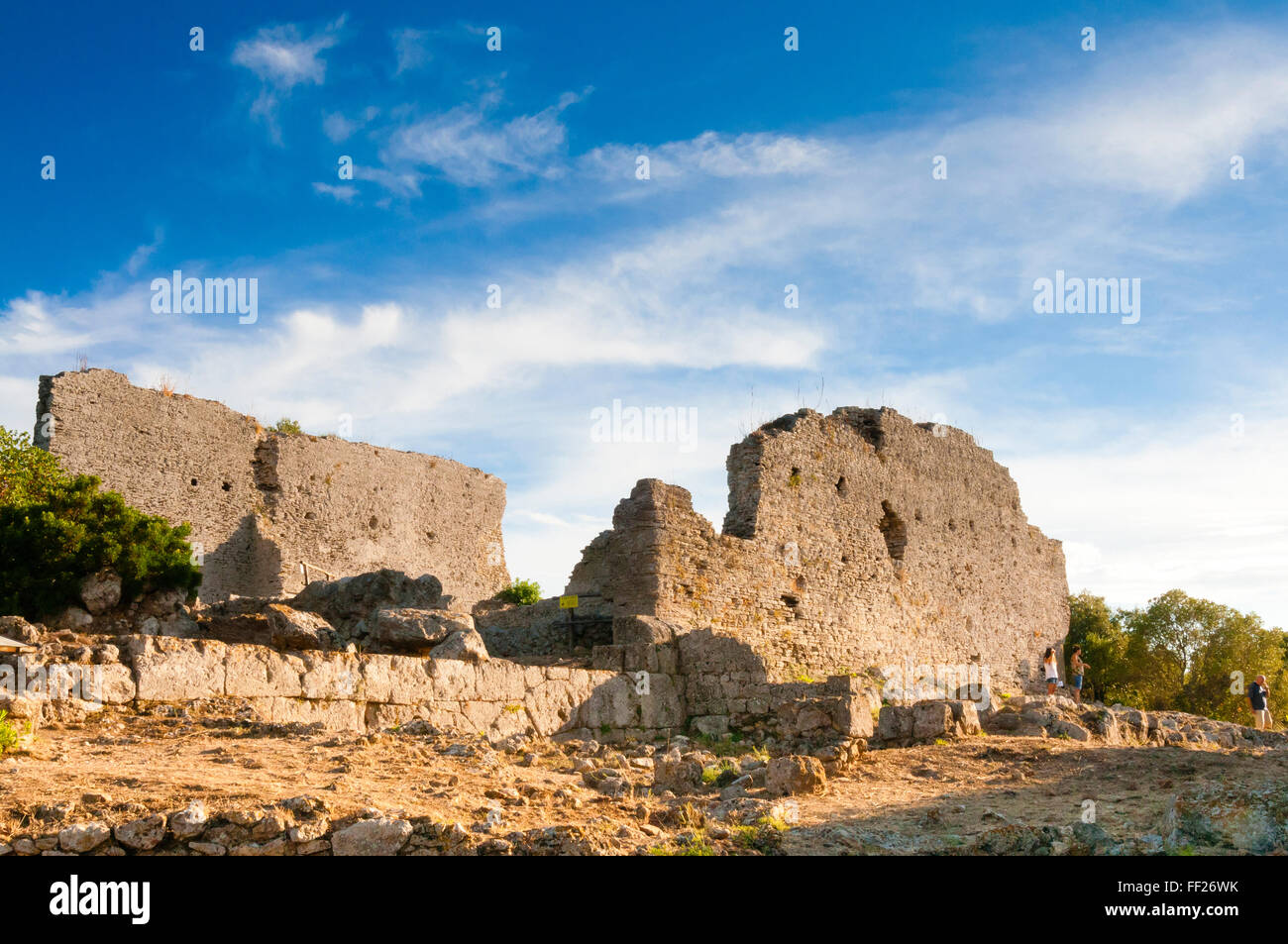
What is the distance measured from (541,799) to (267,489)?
56.5 ft

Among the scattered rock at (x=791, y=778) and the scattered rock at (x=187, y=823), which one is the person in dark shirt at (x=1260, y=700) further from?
the scattered rock at (x=187, y=823)

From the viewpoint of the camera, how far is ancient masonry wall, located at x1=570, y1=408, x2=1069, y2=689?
577 inches

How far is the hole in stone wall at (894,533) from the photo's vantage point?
758 inches

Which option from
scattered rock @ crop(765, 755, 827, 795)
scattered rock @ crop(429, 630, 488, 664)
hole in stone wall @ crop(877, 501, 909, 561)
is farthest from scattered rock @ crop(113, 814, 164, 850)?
hole in stone wall @ crop(877, 501, 909, 561)

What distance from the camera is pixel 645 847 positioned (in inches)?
227

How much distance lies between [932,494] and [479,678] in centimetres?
1250

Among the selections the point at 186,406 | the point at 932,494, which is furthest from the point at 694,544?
the point at 186,406

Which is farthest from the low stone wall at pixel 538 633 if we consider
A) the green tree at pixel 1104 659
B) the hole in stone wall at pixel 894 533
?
the green tree at pixel 1104 659

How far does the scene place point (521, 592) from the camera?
2503cm

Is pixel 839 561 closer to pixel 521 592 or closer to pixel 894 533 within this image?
pixel 894 533

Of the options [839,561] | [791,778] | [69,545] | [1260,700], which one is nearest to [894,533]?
[839,561]
